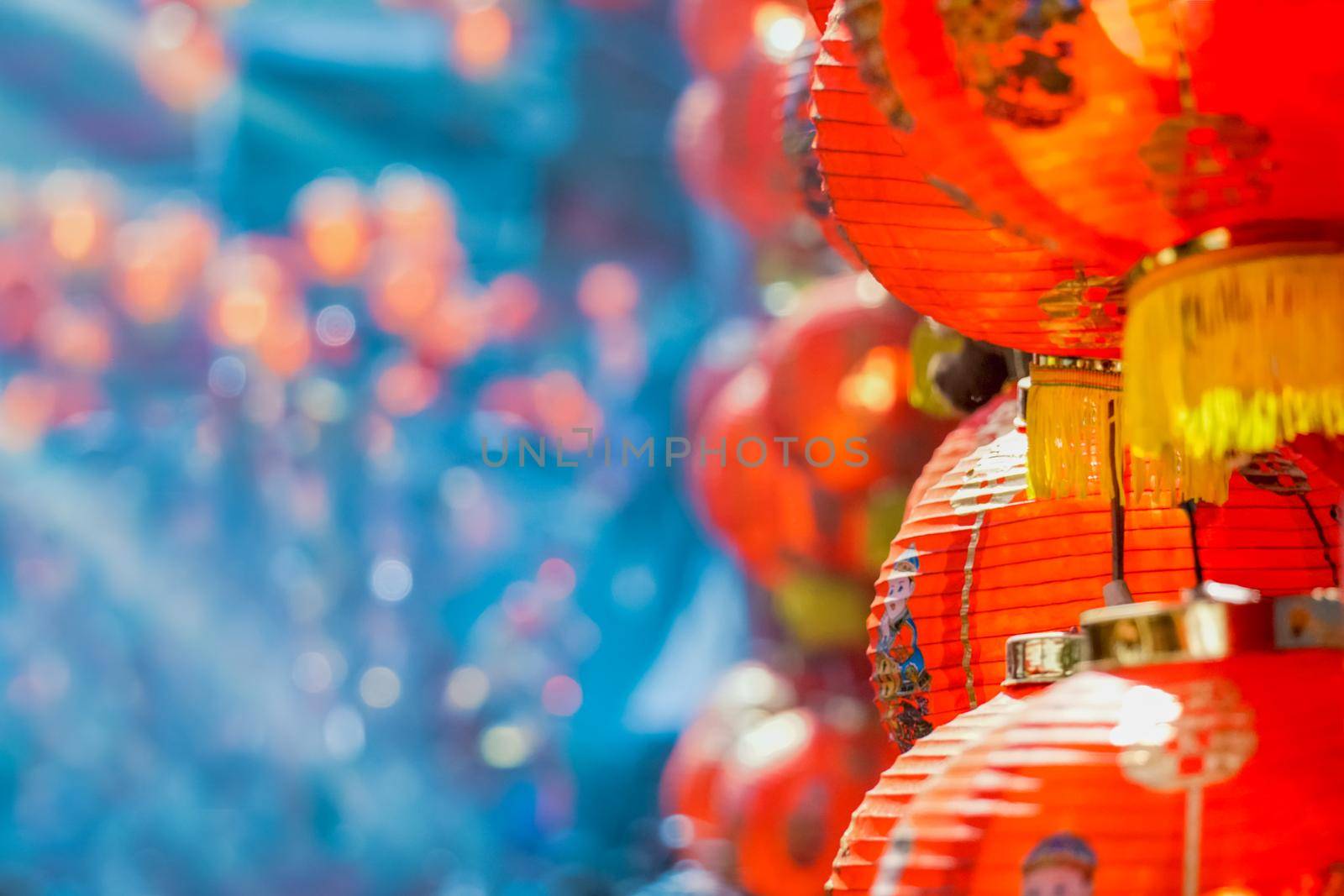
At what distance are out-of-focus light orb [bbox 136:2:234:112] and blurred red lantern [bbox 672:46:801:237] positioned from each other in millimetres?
2726

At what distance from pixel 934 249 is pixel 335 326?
14.3 feet

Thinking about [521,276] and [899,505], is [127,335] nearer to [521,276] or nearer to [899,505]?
[521,276]

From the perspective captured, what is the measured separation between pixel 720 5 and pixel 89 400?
368 centimetres

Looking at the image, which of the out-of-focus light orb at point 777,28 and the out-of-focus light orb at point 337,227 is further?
the out-of-focus light orb at point 337,227

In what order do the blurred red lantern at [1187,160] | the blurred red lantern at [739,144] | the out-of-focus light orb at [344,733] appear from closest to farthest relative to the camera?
1. the blurred red lantern at [1187,160]
2. the blurred red lantern at [739,144]
3. the out-of-focus light orb at [344,733]

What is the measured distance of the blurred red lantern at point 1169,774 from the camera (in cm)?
54

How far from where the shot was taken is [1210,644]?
556mm

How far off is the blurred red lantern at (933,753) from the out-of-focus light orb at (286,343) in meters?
3.87

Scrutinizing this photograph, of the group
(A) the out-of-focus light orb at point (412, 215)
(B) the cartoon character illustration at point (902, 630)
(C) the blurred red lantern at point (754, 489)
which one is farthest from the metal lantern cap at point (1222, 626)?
(A) the out-of-focus light orb at point (412, 215)

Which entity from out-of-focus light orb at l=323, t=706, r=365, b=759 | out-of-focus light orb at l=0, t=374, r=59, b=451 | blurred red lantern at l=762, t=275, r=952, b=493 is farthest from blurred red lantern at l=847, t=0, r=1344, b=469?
out-of-focus light orb at l=0, t=374, r=59, b=451

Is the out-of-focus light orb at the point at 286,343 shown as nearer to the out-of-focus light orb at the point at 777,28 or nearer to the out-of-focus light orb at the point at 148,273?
the out-of-focus light orb at the point at 148,273

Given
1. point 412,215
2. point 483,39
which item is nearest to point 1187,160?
point 412,215

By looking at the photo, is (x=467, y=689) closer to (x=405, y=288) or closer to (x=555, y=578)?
(x=555, y=578)

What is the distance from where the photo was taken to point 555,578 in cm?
496
